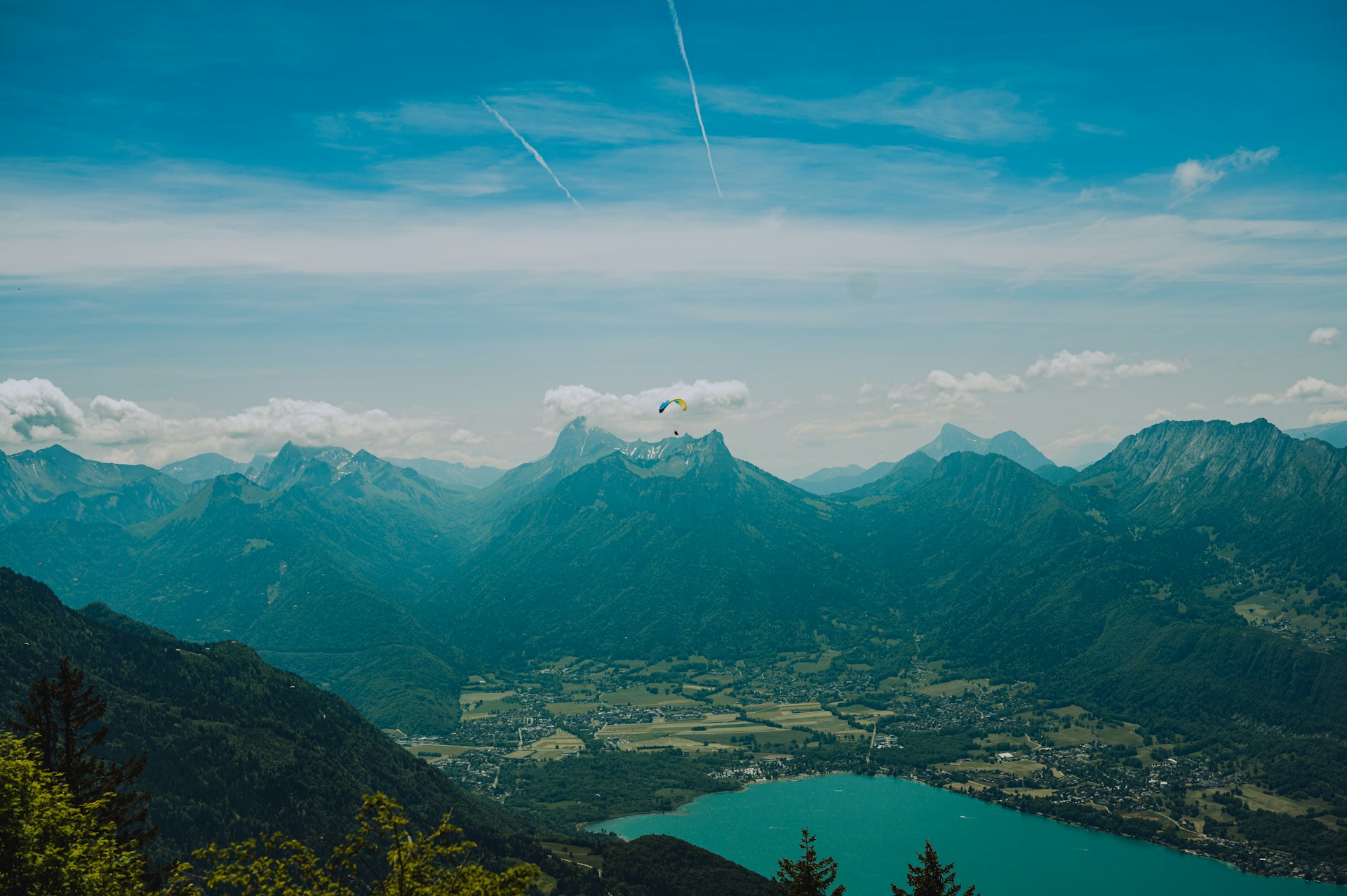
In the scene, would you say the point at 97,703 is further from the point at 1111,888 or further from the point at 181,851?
the point at 1111,888

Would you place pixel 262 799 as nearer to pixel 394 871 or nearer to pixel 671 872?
pixel 671 872

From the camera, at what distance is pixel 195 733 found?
179375mm

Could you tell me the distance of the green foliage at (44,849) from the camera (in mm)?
32312

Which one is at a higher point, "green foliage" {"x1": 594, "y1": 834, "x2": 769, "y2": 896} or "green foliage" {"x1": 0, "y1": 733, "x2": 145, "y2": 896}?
"green foliage" {"x1": 0, "y1": 733, "x2": 145, "y2": 896}

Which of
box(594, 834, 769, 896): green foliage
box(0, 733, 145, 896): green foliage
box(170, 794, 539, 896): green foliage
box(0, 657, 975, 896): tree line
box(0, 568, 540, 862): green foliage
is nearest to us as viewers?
box(170, 794, 539, 896): green foliage

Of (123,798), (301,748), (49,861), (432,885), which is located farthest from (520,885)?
(301,748)

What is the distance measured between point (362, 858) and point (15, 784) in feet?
41.4

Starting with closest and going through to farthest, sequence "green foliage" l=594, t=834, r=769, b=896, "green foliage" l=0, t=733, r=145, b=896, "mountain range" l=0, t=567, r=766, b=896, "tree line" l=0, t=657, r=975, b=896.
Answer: "tree line" l=0, t=657, r=975, b=896 < "green foliage" l=0, t=733, r=145, b=896 < "green foliage" l=594, t=834, r=769, b=896 < "mountain range" l=0, t=567, r=766, b=896

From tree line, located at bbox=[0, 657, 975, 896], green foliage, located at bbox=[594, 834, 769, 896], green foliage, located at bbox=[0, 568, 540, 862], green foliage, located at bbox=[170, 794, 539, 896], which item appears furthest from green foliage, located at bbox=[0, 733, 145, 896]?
green foliage, located at bbox=[0, 568, 540, 862]

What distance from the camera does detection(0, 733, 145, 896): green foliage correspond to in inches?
1272

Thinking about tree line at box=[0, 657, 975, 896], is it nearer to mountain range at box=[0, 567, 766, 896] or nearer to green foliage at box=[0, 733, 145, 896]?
green foliage at box=[0, 733, 145, 896]

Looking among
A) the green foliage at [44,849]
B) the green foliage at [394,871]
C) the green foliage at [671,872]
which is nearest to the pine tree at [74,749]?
the green foliage at [44,849]

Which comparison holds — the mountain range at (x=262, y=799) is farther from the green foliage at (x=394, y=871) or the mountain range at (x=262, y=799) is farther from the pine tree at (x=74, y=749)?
the green foliage at (x=394, y=871)

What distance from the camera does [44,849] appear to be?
110 ft
